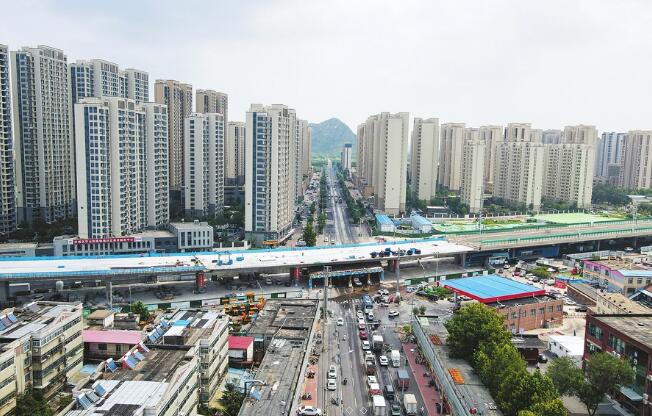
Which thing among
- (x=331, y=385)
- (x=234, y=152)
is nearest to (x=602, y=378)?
(x=331, y=385)

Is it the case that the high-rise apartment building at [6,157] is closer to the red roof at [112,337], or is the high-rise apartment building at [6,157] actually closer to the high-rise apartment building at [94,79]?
the high-rise apartment building at [94,79]

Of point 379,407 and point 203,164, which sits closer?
point 379,407

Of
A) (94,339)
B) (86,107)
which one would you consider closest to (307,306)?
(94,339)

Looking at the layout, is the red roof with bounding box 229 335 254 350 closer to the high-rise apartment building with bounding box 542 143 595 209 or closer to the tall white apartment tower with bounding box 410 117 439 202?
the tall white apartment tower with bounding box 410 117 439 202

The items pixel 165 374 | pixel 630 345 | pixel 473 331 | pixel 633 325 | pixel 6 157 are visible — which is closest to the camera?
pixel 165 374

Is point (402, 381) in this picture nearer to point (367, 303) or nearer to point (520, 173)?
point (367, 303)

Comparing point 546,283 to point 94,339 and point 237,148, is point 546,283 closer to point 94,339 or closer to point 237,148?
point 94,339

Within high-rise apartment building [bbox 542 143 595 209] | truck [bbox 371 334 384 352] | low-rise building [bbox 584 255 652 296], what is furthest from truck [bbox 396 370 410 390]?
high-rise apartment building [bbox 542 143 595 209]
